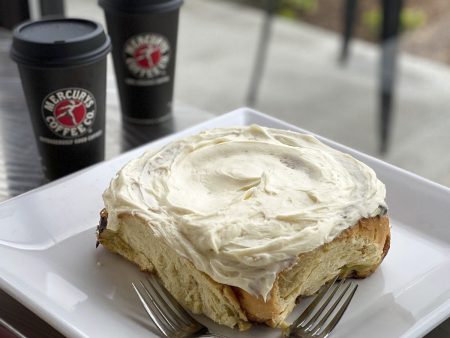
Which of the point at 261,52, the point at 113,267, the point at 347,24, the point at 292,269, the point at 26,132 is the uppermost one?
the point at 292,269

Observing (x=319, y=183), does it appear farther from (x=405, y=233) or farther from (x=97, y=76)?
(x=97, y=76)

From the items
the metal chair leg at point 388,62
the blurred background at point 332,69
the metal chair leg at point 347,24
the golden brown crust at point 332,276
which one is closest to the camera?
the golden brown crust at point 332,276

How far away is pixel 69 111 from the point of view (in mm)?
1303

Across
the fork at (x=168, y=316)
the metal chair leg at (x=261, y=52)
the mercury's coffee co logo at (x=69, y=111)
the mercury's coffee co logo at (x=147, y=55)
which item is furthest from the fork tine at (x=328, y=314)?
the metal chair leg at (x=261, y=52)

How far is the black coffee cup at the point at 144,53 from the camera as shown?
1.46 metres

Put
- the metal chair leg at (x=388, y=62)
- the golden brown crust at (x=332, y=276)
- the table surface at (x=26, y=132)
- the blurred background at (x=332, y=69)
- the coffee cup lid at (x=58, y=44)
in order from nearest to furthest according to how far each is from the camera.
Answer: the golden brown crust at (x=332, y=276) → the coffee cup lid at (x=58, y=44) → the table surface at (x=26, y=132) → the metal chair leg at (x=388, y=62) → the blurred background at (x=332, y=69)

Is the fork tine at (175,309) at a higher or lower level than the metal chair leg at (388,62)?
higher

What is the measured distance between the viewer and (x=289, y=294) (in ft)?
3.20

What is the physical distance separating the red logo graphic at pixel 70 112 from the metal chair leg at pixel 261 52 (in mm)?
2529

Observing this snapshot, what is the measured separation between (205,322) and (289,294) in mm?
123

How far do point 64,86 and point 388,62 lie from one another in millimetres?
2542

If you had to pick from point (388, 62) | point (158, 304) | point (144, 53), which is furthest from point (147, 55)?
point (388, 62)

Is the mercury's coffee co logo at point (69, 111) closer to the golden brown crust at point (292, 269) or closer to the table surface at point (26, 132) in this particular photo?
the table surface at point (26, 132)

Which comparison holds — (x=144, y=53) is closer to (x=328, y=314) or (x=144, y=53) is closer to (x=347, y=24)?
(x=328, y=314)
